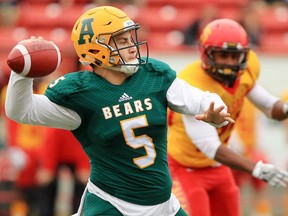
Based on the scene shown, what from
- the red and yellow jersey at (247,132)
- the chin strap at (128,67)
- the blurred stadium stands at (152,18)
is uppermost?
the chin strap at (128,67)

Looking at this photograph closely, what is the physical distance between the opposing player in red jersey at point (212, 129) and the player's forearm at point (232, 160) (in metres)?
0.09

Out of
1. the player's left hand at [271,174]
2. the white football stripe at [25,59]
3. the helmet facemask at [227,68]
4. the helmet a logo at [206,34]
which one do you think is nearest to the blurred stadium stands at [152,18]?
the helmet a logo at [206,34]

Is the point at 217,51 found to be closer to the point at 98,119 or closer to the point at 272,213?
the point at 98,119

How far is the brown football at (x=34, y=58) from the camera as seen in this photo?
14.0 feet

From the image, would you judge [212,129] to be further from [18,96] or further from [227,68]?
[18,96]

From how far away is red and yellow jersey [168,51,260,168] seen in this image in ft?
18.6

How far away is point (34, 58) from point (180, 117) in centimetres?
162

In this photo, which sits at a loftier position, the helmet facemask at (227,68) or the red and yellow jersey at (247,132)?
the helmet facemask at (227,68)

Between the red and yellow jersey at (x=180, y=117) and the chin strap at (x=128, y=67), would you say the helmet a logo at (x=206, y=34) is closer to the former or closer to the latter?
the red and yellow jersey at (x=180, y=117)

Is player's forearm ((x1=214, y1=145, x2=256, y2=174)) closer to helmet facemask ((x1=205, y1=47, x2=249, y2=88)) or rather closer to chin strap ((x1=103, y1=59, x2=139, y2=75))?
helmet facemask ((x1=205, y1=47, x2=249, y2=88))

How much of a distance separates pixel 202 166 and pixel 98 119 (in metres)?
1.43

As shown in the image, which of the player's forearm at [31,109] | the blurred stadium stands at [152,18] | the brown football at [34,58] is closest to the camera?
the brown football at [34,58]

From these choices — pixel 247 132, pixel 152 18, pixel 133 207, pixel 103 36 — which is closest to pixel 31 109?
pixel 103 36

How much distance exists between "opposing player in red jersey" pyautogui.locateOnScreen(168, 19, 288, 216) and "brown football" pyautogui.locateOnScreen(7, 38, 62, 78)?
1.40 m
